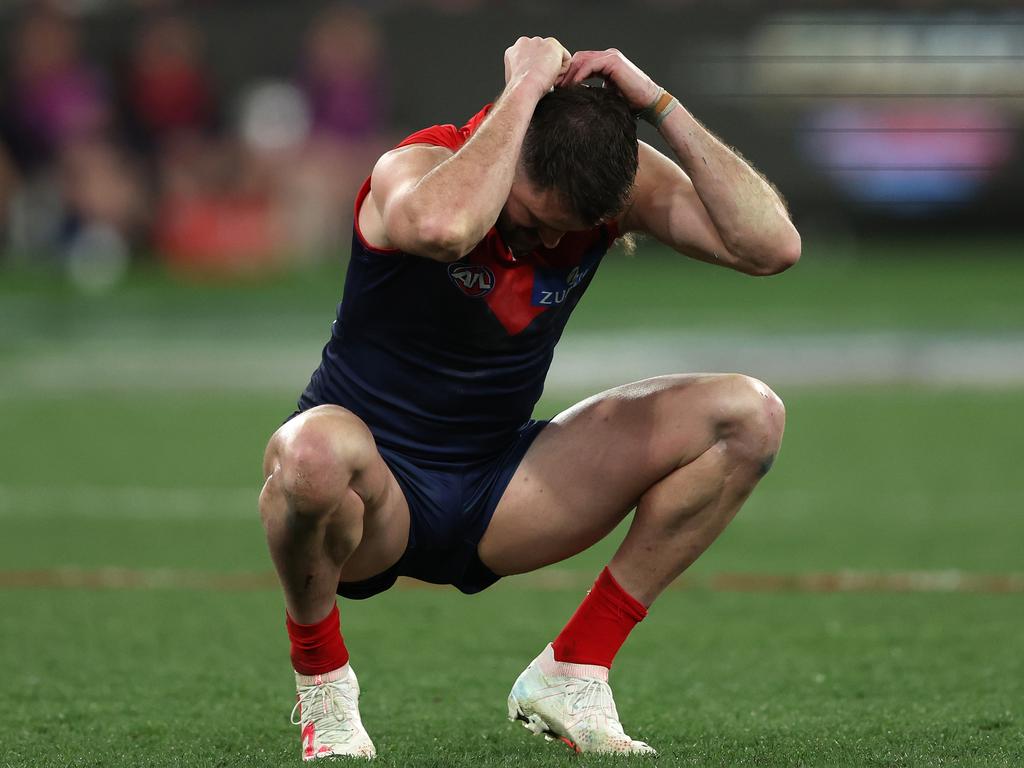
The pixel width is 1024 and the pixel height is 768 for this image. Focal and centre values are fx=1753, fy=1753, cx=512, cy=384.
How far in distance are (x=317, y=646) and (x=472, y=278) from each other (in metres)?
0.91

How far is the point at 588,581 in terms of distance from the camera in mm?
6398

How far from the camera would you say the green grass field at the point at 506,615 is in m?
4.11

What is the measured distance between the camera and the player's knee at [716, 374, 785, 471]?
Result: 409 centimetres

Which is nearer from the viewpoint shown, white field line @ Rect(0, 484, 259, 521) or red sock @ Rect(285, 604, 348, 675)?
red sock @ Rect(285, 604, 348, 675)

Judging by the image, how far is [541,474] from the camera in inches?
166

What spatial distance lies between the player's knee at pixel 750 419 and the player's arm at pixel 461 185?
0.75 m

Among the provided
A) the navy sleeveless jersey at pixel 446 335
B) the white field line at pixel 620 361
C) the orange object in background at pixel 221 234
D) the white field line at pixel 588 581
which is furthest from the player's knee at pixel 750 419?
the orange object in background at pixel 221 234

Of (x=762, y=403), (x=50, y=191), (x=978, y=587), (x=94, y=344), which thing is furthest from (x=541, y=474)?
(x=50, y=191)

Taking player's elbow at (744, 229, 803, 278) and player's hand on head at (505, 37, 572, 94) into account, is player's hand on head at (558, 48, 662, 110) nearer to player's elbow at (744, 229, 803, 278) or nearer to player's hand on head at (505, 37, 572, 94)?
player's hand on head at (505, 37, 572, 94)

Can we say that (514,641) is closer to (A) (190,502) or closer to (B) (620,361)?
(A) (190,502)

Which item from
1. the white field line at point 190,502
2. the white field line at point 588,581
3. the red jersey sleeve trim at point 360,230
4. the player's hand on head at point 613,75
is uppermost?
the player's hand on head at point 613,75

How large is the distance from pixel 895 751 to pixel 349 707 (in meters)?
1.22

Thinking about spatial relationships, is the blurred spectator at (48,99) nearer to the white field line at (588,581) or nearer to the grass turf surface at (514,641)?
the grass turf surface at (514,641)

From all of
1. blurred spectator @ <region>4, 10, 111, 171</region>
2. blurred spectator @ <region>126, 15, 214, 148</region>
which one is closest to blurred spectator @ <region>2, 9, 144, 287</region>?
blurred spectator @ <region>4, 10, 111, 171</region>
